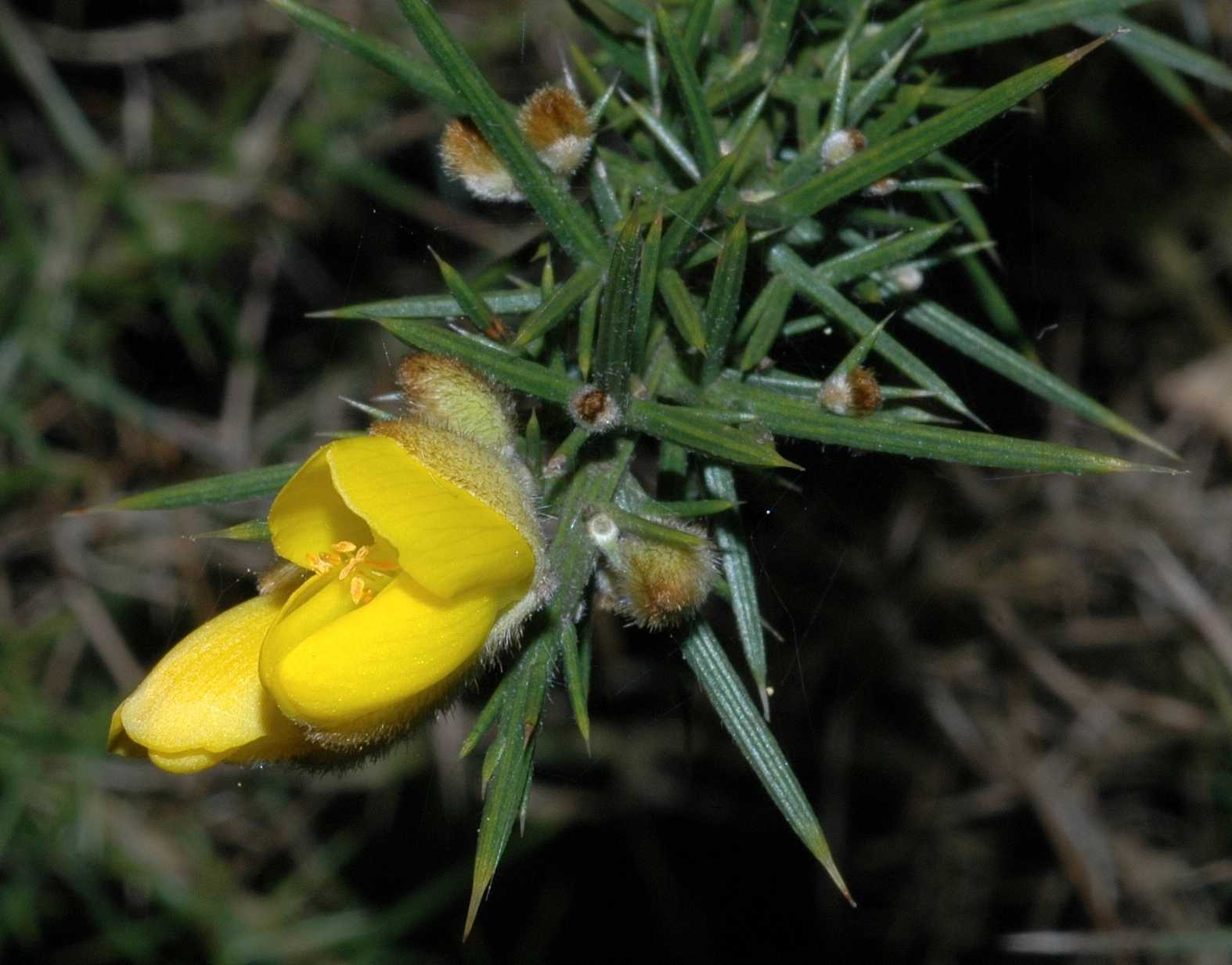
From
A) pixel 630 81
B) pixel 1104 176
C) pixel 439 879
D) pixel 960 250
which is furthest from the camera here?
pixel 439 879

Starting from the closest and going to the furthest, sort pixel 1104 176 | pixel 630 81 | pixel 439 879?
pixel 630 81 < pixel 1104 176 < pixel 439 879

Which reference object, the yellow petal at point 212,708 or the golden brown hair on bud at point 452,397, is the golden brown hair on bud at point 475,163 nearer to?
the golden brown hair on bud at point 452,397

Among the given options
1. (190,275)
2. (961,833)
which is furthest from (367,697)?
(961,833)

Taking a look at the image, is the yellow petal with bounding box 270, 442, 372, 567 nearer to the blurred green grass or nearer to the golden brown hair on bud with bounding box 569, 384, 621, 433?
the golden brown hair on bud with bounding box 569, 384, 621, 433

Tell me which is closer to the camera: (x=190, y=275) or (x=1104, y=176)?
(x=1104, y=176)

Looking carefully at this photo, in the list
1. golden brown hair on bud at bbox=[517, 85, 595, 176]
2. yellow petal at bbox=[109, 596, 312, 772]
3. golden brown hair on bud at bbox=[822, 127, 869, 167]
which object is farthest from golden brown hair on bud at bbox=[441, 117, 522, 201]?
yellow petal at bbox=[109, 596, 312, 772]

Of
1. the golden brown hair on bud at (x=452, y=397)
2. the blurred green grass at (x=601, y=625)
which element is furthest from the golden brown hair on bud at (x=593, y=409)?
the blurred green grass at (x=601, y=625)

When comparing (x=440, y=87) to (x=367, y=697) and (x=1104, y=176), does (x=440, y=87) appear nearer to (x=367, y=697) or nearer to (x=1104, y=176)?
(x=367, y=697)
